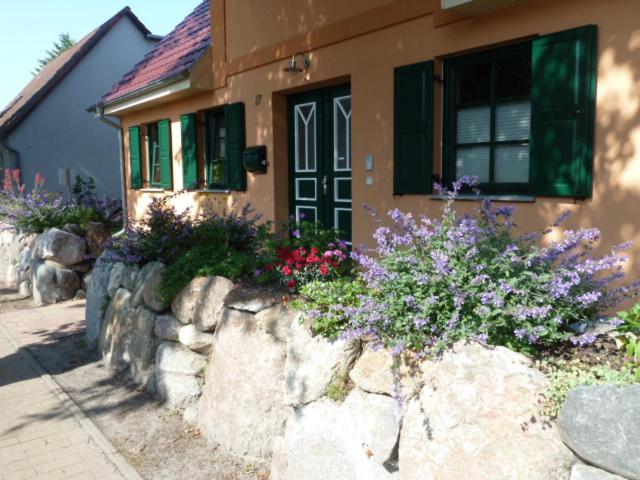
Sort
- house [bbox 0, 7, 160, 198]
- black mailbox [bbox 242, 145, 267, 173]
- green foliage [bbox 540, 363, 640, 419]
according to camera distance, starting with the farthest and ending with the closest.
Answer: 1. house [bbox 0, 7, 160, 198]
2. black mailbox [bbox 242, 145, 267, 173]
3. green foliage [bbox 540, 363, 640, 419]

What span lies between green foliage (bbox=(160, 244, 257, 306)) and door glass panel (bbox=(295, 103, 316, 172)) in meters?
2.56

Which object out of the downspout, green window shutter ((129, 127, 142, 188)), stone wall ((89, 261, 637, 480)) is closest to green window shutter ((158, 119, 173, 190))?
green window shutter ((129, 127, 142, 188))

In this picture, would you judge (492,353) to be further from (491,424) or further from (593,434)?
(593,434)

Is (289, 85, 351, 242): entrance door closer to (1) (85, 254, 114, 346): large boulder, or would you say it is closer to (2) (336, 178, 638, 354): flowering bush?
(1) (85, 254, 114, 346): large boulder

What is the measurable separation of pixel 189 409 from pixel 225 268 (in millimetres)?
1231

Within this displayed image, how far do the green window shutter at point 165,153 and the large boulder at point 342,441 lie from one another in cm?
795

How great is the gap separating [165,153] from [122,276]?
4.95 metres

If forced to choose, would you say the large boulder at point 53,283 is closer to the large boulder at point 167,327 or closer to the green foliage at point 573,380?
the large boulder at point 167,327

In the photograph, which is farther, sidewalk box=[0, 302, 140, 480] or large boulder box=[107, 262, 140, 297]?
large boulder box=[107, 262, 140, 297]

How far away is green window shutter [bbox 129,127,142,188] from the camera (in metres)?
12.2

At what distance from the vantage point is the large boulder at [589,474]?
223cm

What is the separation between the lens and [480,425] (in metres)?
2.62

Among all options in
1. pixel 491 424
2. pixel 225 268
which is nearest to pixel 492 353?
pixel 491 424

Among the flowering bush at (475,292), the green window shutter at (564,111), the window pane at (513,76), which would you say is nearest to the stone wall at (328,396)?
the flowering bush at (475,292)
